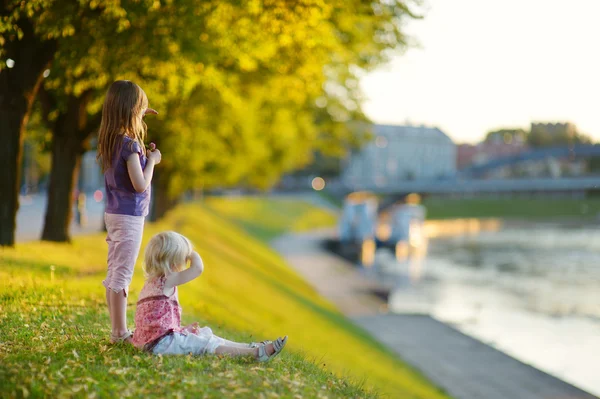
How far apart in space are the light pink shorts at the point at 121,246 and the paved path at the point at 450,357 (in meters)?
10.3

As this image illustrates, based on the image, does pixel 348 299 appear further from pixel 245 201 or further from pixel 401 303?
pixel 245 201

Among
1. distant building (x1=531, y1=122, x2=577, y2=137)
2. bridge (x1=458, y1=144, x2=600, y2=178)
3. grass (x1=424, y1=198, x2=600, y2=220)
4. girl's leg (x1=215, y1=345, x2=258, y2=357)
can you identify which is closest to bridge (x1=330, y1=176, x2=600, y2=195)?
bridge (x1=458, y1=144, x2=600, y2=178)

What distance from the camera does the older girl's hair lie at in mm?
6168

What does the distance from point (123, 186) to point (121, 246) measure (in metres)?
0.51

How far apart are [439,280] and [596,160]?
68127mm

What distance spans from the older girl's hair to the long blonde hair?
789mm

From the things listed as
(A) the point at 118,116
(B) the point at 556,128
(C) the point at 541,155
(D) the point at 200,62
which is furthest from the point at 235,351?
(B) the point at 556,128

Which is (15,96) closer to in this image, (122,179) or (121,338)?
(122,179)

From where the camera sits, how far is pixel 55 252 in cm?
1324

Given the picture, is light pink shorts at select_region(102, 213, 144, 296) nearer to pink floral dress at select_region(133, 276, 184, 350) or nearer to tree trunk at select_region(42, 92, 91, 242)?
pink floral dress at select_region(133, 276, 184, 350)

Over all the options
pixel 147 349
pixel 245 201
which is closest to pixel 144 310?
pixel 147 349

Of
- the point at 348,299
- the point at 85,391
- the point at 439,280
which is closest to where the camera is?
the point at 85,391

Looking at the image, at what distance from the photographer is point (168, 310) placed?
6207 mm

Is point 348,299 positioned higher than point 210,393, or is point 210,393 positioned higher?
point 210,393
